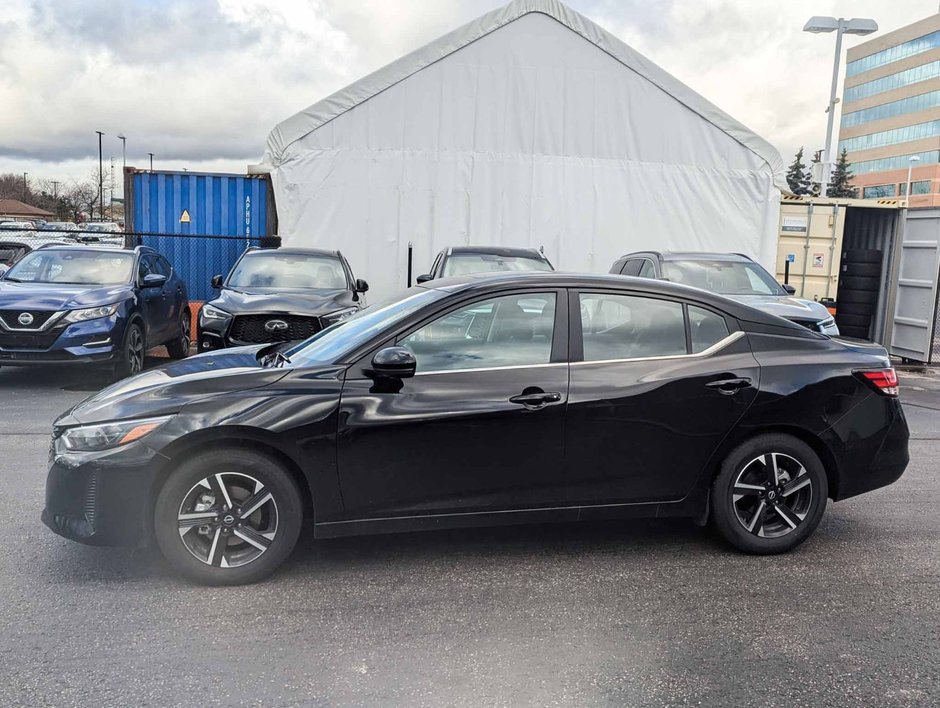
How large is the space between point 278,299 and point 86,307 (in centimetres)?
212

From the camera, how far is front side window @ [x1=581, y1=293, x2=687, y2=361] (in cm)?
442

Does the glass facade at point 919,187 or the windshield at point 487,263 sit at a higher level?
the glass facade at point 919,187

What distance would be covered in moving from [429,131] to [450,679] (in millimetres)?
12650

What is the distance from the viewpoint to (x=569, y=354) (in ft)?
14.3

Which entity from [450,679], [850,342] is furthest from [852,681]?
[850,342]

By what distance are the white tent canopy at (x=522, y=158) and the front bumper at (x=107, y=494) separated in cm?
1114

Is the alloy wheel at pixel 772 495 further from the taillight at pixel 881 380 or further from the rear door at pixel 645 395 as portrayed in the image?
the taillight at pixel 881 380

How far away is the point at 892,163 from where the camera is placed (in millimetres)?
92125

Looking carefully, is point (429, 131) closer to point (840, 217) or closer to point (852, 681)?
point (840, 217)

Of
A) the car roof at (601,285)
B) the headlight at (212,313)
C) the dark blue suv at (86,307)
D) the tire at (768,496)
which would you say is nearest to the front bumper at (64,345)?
the dark blue suv at (86,307)

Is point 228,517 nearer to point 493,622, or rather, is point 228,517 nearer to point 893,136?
point 493,622

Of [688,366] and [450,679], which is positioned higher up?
[688,366]

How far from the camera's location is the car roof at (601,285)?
4.45 metres

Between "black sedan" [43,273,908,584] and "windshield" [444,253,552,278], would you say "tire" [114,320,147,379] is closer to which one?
"windshield" [444,253,552,278]
